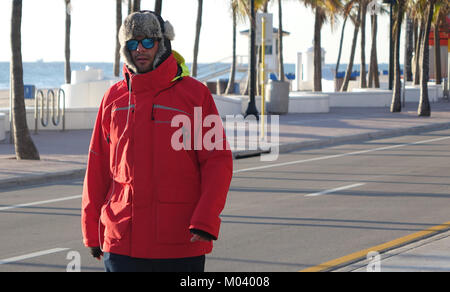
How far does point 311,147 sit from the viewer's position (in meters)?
19.5

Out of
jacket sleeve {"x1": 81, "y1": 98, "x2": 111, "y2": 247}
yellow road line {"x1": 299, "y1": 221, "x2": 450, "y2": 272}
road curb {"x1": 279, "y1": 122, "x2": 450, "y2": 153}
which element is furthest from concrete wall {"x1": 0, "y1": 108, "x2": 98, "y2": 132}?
jacket sleeve {"x1": 81, "y1": 98, "x2": 111, "y2": 247}

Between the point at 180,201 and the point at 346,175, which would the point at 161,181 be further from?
the point at 346,175

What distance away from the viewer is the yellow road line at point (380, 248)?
712 cm

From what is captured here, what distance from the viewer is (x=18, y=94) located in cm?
1559

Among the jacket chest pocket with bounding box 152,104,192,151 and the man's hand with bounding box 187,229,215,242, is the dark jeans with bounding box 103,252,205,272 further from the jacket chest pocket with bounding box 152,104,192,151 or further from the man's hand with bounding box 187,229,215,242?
the jacket chest pocket with bounding box 152,104,192,151

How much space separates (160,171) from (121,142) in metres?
0.27

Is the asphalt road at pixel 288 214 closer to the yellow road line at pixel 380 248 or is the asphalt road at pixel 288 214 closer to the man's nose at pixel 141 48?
the yellow road line at pixel 380 248

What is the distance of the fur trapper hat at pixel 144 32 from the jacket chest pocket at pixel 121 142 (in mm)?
236

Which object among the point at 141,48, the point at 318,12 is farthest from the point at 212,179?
the point at 318,12

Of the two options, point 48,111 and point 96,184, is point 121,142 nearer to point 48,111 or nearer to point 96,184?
point 96,184

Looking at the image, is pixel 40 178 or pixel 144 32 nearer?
pixel 144 32

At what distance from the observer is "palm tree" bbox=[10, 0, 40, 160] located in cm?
1553
